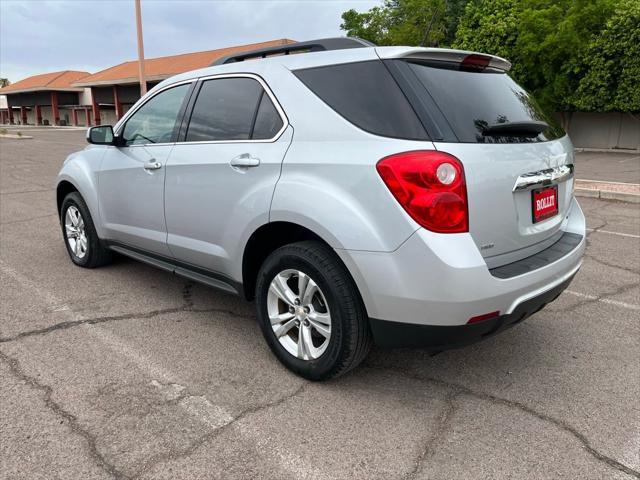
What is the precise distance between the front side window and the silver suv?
0.18m

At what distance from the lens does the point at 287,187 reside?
2.77 meters

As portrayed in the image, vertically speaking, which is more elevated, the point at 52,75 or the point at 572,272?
the point at 52,75

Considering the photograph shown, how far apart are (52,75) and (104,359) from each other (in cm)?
7076

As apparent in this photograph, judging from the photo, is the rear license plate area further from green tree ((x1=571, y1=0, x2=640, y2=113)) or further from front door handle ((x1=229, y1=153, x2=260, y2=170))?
green tree ((x1=571, y1=0, x2=640, y2=113))

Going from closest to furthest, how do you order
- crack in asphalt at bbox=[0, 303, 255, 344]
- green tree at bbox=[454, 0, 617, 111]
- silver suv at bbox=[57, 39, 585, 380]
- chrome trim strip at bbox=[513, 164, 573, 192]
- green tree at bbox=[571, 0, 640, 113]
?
silver suv at bbox=[57, 39, 585, 380] → chrome trim strip at bbox=[513, 164, 573, 192] → crack in asphalt at bbox=[0, 303, 255, 344] → green tree at bbox=[571, 0, 640, 113] → green tree at bbox=[454, 0, 617, 111]

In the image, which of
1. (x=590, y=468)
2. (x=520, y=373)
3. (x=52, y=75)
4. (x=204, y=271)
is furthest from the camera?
(x=52, y=75)

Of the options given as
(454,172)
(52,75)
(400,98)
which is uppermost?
(52,75)

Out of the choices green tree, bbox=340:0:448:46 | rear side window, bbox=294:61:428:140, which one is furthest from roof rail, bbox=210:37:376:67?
green tree, bbox=340:0:448:46

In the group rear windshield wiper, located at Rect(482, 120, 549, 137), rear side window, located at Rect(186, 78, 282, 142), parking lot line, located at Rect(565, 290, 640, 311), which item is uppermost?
rear side window, located at Rect(186, 78, 282, 142)

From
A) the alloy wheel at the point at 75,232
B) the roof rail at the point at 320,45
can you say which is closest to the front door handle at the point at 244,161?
the roof rail at the point at 320,45

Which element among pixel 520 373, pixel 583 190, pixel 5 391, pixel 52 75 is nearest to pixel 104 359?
pixel 5 391

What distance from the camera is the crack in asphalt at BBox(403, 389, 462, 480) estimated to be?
2229 mm

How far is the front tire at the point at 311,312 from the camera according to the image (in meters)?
2.59

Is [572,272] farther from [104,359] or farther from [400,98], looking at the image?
[104,359]
